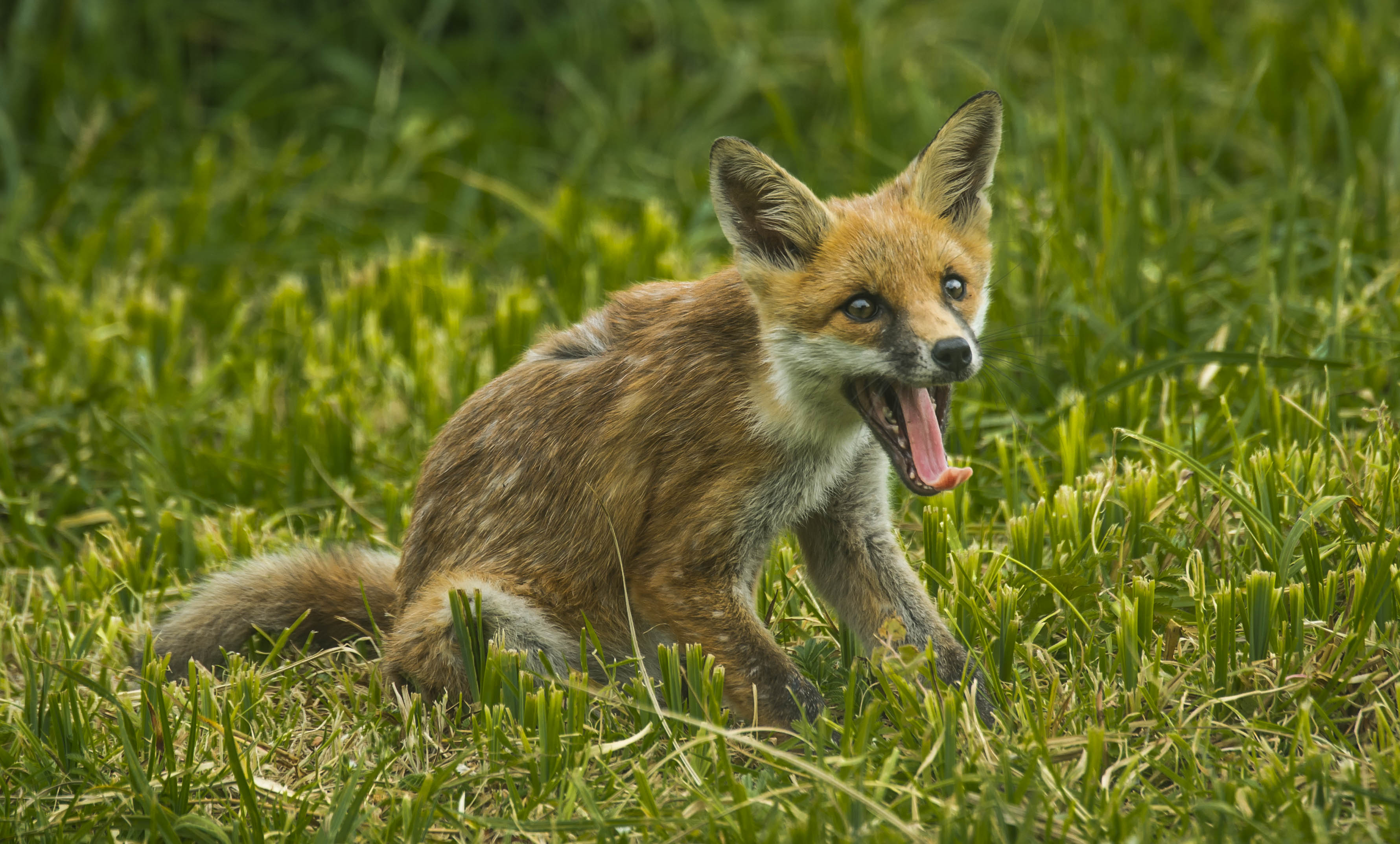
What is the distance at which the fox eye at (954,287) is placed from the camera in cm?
367

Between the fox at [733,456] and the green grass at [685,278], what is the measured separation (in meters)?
0.17

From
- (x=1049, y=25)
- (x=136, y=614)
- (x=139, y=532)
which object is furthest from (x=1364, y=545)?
(x=139, y=532)

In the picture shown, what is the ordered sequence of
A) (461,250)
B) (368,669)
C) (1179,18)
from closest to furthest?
(368,669)
(461,250)
(1179,18)

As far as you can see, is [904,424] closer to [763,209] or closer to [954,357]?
[954,357]

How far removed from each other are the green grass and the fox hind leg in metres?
0.09

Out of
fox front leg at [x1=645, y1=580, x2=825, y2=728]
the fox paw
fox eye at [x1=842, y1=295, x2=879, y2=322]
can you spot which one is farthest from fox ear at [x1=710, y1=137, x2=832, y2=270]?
the fox paw

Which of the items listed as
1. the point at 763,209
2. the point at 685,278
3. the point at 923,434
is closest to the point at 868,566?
the point at 923,434

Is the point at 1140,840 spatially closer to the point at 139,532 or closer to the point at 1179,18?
the point at 139,532

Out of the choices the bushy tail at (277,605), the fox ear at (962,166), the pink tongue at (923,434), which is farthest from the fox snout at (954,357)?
the bushy tail at (277,605)

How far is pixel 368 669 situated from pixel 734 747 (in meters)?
1.31

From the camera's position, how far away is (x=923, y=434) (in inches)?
141

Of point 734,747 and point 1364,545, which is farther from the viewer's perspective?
point 1364,545

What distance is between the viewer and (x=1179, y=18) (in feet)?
28.7

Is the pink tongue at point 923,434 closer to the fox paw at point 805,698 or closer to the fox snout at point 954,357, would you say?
the fox snout at point 954,357
